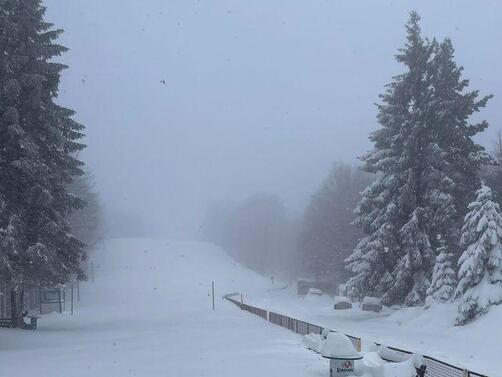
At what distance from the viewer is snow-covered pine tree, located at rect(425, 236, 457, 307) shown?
101 ft

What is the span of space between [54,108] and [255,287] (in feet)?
197

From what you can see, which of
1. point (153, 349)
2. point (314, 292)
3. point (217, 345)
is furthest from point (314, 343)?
point (314, 292)

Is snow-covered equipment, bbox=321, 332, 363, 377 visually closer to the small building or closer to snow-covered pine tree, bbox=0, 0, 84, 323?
snow-covered pine tree, bbox=0, 0, 84, 323

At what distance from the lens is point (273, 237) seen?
11919 centimetres

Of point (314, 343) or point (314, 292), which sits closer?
point (314, 343)

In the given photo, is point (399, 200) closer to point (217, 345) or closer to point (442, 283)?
point (442, 283)

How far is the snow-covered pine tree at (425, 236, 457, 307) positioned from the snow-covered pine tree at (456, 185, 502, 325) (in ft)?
8.16

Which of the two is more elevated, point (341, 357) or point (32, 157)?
point (32, 157)

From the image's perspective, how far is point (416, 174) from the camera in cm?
3700

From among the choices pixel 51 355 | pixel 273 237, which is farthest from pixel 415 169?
pixel 273 237

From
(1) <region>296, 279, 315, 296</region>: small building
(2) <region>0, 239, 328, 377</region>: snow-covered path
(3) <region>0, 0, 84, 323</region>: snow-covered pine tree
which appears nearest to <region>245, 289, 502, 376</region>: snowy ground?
(2) <region>0, 239, 328, 377</region>: snow-covered path

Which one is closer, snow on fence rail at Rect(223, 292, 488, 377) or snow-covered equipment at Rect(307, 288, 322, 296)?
snow on fence rail at Rect(223, 292, 488, 377)

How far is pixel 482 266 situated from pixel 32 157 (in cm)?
2108

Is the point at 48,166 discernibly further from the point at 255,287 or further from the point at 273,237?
the point at 273,237
